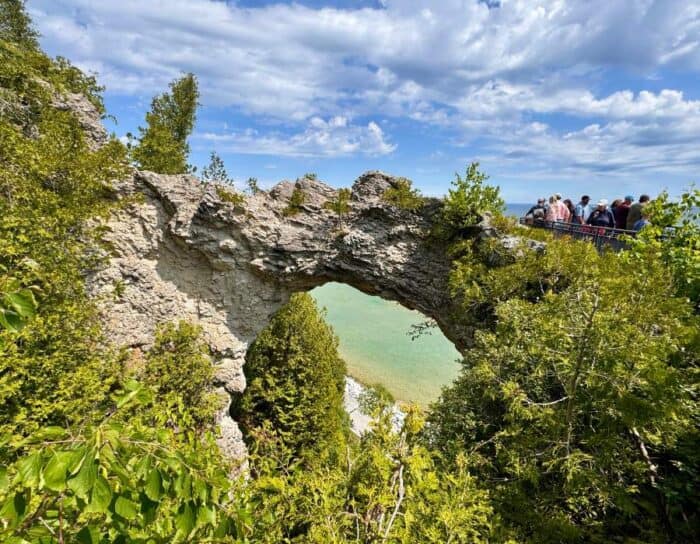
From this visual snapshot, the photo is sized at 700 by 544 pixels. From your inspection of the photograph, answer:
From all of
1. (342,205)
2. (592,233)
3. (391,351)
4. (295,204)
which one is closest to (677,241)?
(592,233)

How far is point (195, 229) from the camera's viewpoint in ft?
32.5

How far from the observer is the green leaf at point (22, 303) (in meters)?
1.32

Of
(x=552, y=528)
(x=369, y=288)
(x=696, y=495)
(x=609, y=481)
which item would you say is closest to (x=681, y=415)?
(x=696, y=495)

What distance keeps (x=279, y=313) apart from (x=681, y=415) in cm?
1044

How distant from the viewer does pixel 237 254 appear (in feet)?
33.9

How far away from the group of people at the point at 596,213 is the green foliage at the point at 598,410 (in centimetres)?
465

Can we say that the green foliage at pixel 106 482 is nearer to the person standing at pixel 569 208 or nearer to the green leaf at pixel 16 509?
the green leaf at pixel 16 509

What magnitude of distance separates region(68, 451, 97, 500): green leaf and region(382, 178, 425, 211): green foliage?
916cm

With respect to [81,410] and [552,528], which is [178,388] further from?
[552,528]

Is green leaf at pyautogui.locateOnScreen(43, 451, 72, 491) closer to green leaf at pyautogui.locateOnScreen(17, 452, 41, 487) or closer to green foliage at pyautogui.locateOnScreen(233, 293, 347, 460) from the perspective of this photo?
green leaf at pyautogui.locateOnScreen(17, 452, 41, 487)

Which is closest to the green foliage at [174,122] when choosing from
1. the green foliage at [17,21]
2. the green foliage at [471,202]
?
the green foliage at [17,21]

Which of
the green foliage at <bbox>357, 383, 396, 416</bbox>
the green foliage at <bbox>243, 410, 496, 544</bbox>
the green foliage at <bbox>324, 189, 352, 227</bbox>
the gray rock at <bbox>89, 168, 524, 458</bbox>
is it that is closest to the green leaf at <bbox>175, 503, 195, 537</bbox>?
the green foliage at <bbox>243, 410, 496, 544</bbox>

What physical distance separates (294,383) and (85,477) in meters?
10.7

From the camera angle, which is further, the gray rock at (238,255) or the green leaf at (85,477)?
the gray rock at (238,255)
